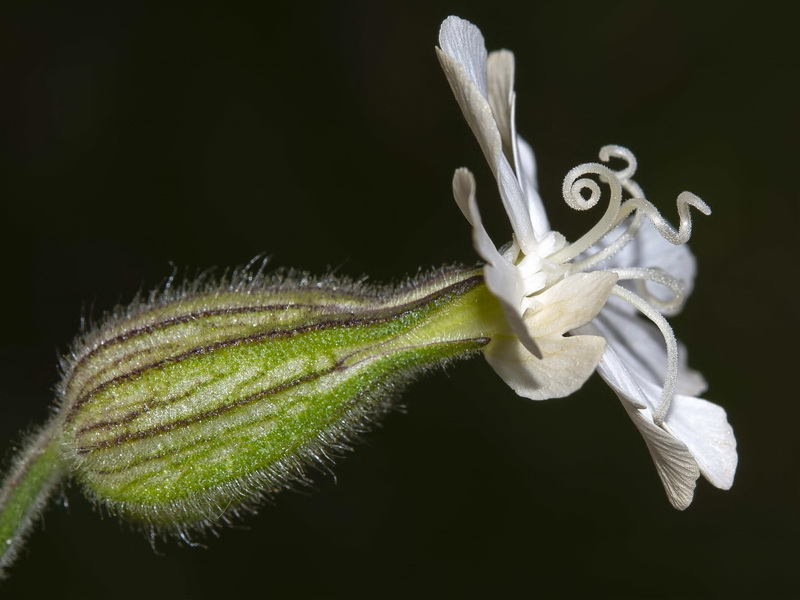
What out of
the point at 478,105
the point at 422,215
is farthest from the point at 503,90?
the point at 422,215

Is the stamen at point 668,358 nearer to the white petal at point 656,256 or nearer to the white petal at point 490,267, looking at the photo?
the white petal at point 490,267

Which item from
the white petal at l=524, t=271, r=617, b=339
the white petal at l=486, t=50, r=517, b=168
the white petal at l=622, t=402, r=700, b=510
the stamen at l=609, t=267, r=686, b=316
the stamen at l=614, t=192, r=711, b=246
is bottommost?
the white petal at l=622, t=402, r=700, b=510

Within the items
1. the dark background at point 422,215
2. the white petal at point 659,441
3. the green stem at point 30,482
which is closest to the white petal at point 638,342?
the white petal at point 659,441

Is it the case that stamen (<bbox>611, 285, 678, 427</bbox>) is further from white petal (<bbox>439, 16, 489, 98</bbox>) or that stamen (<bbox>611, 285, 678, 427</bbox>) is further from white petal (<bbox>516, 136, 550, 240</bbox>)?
white petal (<bbox>439, 16, 489, 98</bbox>)

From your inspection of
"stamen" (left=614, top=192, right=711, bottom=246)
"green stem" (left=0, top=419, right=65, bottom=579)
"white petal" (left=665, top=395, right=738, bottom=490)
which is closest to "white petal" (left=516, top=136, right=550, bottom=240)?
"stamen" (left=614, top=192, right=711, bottom=246)

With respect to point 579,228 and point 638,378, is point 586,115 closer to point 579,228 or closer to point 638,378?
point 579,228

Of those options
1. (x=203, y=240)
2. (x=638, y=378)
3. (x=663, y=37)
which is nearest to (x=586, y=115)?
(x=663, y=37)

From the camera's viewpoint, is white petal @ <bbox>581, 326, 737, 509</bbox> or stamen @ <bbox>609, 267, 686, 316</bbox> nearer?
white petal @ <bbox>581, 326, 737, 509</bbox>

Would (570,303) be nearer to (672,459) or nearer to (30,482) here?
(672,459)
